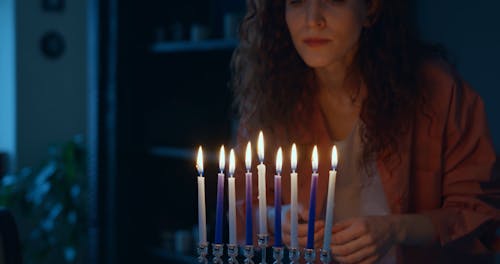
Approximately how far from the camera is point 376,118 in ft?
4.81

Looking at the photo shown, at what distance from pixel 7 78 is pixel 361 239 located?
3878 millimetres

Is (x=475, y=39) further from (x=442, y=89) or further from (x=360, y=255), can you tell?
(x=360, y=255)

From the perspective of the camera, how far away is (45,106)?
473cm

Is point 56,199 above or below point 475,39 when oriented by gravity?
below

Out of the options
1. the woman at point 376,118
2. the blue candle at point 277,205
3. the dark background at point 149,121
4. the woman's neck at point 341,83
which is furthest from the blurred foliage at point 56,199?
the blue candle at point 277,205

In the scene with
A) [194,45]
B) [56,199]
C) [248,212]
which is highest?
[194,45]

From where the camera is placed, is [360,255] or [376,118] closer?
[360,255]

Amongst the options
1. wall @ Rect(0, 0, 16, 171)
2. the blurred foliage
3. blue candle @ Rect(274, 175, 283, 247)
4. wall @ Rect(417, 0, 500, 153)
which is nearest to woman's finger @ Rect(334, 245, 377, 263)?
blue candle @ Rect(274, 175, 283, 247)

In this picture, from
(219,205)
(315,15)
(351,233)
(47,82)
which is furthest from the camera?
(47,82)

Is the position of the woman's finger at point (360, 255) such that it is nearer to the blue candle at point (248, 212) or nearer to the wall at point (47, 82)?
the blue candle at point (248, 212)

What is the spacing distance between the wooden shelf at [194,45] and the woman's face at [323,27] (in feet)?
3.95

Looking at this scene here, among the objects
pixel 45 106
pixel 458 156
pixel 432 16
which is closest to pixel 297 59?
pixel 458 156

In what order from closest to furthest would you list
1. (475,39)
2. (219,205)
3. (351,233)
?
(219,205)
(351,233)
(475,39)

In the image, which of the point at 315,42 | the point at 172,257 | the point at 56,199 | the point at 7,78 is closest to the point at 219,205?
the point at 315,42
